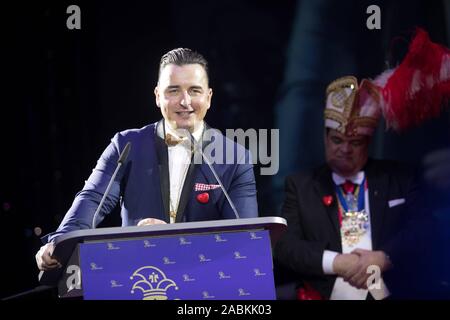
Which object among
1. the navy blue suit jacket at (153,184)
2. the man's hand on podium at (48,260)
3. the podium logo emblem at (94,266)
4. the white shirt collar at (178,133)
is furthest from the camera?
the white shirt collar at (178,133)

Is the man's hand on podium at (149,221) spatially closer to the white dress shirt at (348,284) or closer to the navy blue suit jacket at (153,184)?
the navy blue suit jacket at (153,184)

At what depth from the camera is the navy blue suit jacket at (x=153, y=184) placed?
458 centimetres

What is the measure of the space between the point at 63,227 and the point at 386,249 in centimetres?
191

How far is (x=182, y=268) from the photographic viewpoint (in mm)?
3379

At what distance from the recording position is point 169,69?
15.7 feet

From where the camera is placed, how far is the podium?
3342mm

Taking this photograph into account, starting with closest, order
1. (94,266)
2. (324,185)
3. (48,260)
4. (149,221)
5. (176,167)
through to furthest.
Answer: (94,266) → (48,260) → (149,221) → (176,167) → (324,185)

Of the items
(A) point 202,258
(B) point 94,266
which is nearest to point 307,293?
(A) point 202,258

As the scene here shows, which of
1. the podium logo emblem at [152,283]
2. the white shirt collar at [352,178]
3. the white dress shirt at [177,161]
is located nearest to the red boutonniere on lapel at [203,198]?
the white dress shirt at [177,161]

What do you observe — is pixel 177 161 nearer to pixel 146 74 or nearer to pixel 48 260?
pixel 146 74

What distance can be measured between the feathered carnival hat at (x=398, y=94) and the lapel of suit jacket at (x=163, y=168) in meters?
1.01

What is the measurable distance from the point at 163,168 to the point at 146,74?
589 millimetres

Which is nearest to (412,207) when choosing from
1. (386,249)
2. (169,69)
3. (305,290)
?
(386,249)

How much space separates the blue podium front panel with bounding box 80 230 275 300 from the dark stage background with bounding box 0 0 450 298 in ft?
4.54
